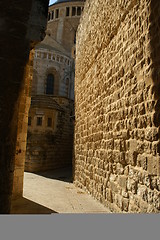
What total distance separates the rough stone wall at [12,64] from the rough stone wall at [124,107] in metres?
1.67

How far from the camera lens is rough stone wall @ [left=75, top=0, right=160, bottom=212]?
284cm

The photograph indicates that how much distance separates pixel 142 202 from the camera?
2988 millimetres

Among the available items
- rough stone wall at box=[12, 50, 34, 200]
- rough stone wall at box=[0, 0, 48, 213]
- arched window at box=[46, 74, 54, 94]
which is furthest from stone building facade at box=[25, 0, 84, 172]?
rough stone wall at box=[0, 0, 48, 213]

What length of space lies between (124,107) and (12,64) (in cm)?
231

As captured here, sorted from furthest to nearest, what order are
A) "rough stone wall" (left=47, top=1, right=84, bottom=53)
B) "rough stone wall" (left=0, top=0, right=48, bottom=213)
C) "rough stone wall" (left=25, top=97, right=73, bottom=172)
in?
1. "rough stone wall" (left=47, top=1, right=84, bottom=53)
2. "rough stone wall" (left=25, top=97, right=73, bottom=172)
3. "rough stone wall" (left=0, top=0, right=48, bottom=213)

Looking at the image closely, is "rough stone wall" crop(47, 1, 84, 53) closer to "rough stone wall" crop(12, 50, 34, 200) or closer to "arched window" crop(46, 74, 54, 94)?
"arched window" crop(46, 74, 54, 94)

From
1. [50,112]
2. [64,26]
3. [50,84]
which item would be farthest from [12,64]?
[64,26]

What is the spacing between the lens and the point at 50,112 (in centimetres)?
1533

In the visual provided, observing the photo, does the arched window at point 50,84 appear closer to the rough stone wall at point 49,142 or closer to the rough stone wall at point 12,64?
the rough stone wall at point 49,142

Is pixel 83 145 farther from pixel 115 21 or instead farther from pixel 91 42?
pixel 115 21

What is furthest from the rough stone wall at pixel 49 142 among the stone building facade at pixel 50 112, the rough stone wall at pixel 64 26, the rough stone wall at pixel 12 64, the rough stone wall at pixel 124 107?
the rough stone wall at pixel 64 26

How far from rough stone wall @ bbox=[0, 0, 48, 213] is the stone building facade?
12.1 m

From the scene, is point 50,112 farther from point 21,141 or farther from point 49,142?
point 21,141

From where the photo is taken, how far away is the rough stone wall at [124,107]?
284 centimetres
